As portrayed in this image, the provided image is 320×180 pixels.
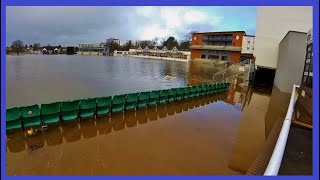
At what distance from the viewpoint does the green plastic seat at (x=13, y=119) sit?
8.96 meters

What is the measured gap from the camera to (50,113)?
971 centimetres

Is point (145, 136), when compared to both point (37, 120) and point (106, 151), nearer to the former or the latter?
point (106, 151)

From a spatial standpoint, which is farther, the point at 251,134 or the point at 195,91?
the point at 195,91

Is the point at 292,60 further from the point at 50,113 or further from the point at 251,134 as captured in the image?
the point at 50,113

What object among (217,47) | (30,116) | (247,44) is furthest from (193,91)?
(217,47)

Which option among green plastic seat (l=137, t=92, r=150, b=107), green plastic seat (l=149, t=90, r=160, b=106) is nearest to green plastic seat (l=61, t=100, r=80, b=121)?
green plastic seat (l=137, t=92, r=150, b=107)

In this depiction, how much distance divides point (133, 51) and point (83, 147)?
12506cm

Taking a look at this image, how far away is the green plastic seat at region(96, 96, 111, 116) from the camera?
11227mm

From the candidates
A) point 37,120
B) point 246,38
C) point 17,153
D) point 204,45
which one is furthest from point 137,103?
point 204,45

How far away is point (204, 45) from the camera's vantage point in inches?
3223

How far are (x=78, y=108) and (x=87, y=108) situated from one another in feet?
1.14

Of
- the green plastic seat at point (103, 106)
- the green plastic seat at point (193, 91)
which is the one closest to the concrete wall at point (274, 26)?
the green plastic seat at point (193, 91)

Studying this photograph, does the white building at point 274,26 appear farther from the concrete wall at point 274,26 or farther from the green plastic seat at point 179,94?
the green plastic seat at point 179,94

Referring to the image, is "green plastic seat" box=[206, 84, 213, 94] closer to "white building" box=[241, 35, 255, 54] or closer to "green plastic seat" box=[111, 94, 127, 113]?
"green plastic seat" box=[111, 94, 127, 113]
